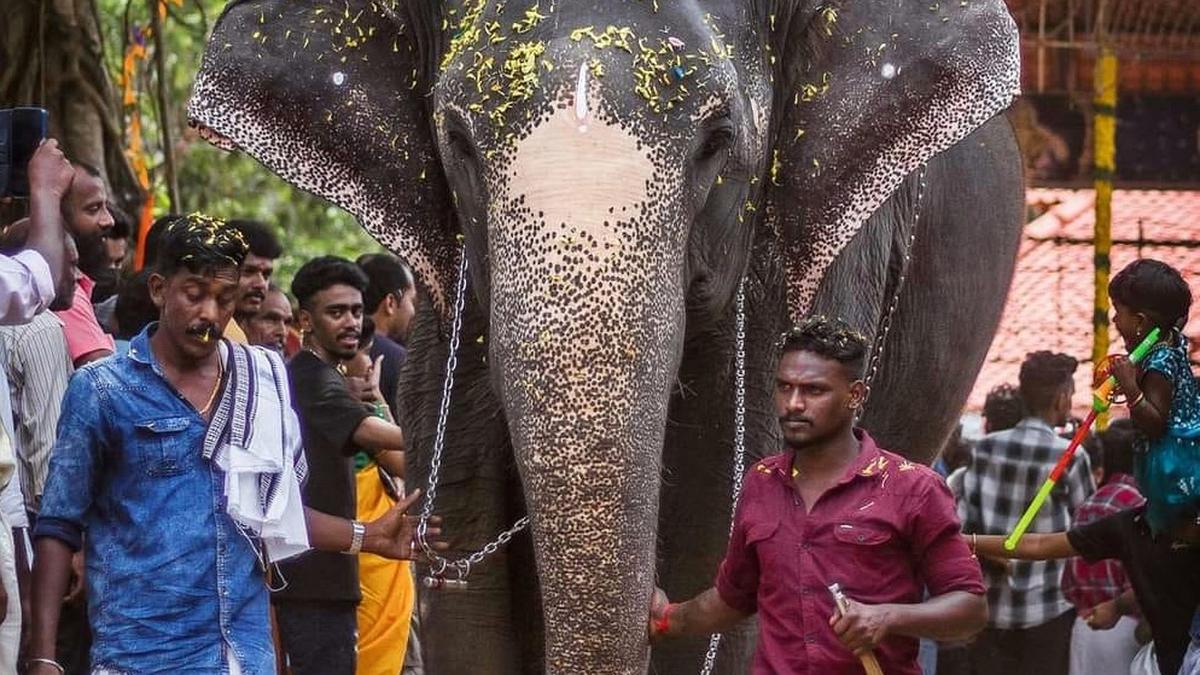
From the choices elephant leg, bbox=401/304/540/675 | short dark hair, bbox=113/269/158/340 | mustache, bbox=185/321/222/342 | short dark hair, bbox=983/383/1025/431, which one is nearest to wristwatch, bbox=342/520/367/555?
elephant leg, bbox=401/304/540/675

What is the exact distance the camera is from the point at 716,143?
480cm

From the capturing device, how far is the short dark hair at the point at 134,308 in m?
6.55

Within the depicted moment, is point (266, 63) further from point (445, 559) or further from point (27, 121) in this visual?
point (445, 559)

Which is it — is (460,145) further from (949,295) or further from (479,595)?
(949,295)

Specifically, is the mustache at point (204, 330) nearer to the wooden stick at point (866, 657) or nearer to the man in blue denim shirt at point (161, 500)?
the man in blue denim shirt at point (161, 500)

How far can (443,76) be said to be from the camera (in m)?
4.86

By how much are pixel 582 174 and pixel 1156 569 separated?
8.39ft

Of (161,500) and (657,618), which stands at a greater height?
(161,500)

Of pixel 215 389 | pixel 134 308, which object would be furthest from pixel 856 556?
pixel 134 308

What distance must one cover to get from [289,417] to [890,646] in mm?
1390

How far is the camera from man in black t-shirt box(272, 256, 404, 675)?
23.0ft

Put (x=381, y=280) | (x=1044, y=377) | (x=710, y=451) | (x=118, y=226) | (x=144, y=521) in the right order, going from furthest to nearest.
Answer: (x=381, y=280), (x=1044, y=377), (x=118, y=226), (x=710, y=451), (x=144, y=521)

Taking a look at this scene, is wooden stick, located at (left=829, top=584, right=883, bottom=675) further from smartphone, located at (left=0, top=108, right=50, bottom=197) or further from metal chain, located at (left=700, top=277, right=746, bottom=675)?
smartphone, located at (left=0, top=108, right=50, bottom=197)

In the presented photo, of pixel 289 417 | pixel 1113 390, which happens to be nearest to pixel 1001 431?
pixel 1113 390
